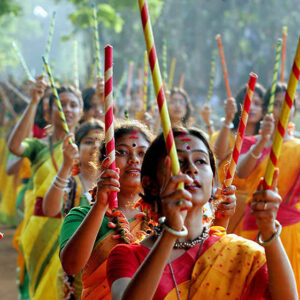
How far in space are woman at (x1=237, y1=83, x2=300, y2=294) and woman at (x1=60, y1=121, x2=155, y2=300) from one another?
1.42 m

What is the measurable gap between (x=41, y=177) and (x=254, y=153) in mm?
1702

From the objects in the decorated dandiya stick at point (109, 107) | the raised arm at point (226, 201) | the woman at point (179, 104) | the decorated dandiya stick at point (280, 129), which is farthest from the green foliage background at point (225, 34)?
the decorated dandiya stick at point (280, 129)

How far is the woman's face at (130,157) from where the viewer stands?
2617 mm

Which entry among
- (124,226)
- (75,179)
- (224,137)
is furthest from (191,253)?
(224,137)

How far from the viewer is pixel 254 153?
158 inches

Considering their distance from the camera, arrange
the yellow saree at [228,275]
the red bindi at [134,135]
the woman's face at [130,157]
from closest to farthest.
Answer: the yellow saree at [228,275]
the woman's face at [130,157]
the red bindi at [134,135]

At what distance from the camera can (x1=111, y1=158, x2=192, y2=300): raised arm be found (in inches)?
62.4

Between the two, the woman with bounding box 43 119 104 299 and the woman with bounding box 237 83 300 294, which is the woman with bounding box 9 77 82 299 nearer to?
the woman with bounding box 43 119 104 299

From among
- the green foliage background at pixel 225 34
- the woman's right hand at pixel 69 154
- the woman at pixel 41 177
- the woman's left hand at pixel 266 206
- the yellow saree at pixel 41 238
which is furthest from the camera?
the green foliage background at pixel 225 34

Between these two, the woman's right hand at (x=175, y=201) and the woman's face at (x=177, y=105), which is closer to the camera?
the woman's right hand at (x=175, y=201)

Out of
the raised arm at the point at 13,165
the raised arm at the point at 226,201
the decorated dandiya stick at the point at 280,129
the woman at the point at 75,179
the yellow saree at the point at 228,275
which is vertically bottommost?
the raised arm at the point at 13,165

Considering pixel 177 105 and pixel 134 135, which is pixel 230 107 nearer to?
pixel 177 105

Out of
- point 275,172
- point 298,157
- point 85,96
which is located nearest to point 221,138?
point 298,157

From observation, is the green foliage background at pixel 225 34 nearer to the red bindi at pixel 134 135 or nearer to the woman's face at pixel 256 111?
the woman's face at pixel 256 111
